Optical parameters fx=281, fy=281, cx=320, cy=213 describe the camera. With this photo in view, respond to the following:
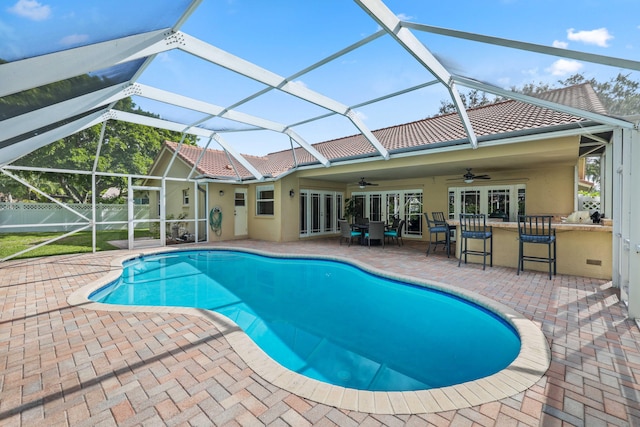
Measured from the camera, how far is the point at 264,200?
12.8 meters

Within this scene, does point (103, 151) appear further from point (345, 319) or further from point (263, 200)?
point (345, 319)

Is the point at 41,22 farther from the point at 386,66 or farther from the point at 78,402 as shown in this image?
the point at 386,66

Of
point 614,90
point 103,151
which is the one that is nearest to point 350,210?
point 103,151

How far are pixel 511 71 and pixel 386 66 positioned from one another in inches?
79.9

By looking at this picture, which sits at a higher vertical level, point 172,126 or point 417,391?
point 172,126

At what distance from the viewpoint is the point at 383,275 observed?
6691 mm

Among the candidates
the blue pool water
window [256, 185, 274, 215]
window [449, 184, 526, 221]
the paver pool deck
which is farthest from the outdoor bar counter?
window [256, 185, 274, 215]

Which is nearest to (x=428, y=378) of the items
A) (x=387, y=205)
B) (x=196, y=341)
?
(x=196, y=341)

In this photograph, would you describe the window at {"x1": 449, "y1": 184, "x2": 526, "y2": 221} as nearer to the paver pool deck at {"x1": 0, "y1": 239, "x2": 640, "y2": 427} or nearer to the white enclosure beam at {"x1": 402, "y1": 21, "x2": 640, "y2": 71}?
the paver pool deck at {"x1": 0, "y1": 239, "x2": 640, "y2": 427}

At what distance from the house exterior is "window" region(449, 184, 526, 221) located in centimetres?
3

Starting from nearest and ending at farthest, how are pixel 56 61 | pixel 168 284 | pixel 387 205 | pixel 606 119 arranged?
pixel 56 61 < pixel 606 119 < pixel 168 284 < pixel 387 205

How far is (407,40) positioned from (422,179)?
8.78 m

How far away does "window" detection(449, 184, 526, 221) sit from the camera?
999 cm

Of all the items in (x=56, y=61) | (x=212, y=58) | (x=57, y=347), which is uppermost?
(x=212, y=58)
